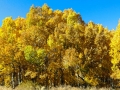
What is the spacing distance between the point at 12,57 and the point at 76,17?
16.6 metres

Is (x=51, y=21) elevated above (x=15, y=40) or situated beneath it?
elevated above

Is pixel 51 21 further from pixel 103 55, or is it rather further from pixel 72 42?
pixel 103 55

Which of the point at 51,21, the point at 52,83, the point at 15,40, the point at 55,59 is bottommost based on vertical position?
the point at 52,83

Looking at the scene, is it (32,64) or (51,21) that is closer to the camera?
(32,64)

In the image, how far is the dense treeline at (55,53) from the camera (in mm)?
54906

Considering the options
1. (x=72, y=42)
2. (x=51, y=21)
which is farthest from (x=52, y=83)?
(x=51, y=21)

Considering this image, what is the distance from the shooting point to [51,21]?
A: 62719 mm

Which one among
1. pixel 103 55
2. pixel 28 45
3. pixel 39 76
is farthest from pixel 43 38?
pixel 103 55

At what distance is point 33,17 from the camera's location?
199ft

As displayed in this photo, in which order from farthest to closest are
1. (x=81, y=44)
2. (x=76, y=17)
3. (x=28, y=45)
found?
(x=76, y=17) < (x=81, y=44) < (x=28, y=45)

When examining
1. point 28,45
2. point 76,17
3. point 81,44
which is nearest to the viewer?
point 28,45

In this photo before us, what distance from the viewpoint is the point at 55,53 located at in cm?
5597

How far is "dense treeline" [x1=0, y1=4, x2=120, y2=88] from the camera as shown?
5491 centimetres

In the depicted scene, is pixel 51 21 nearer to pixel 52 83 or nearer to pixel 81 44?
pixel 81 44
